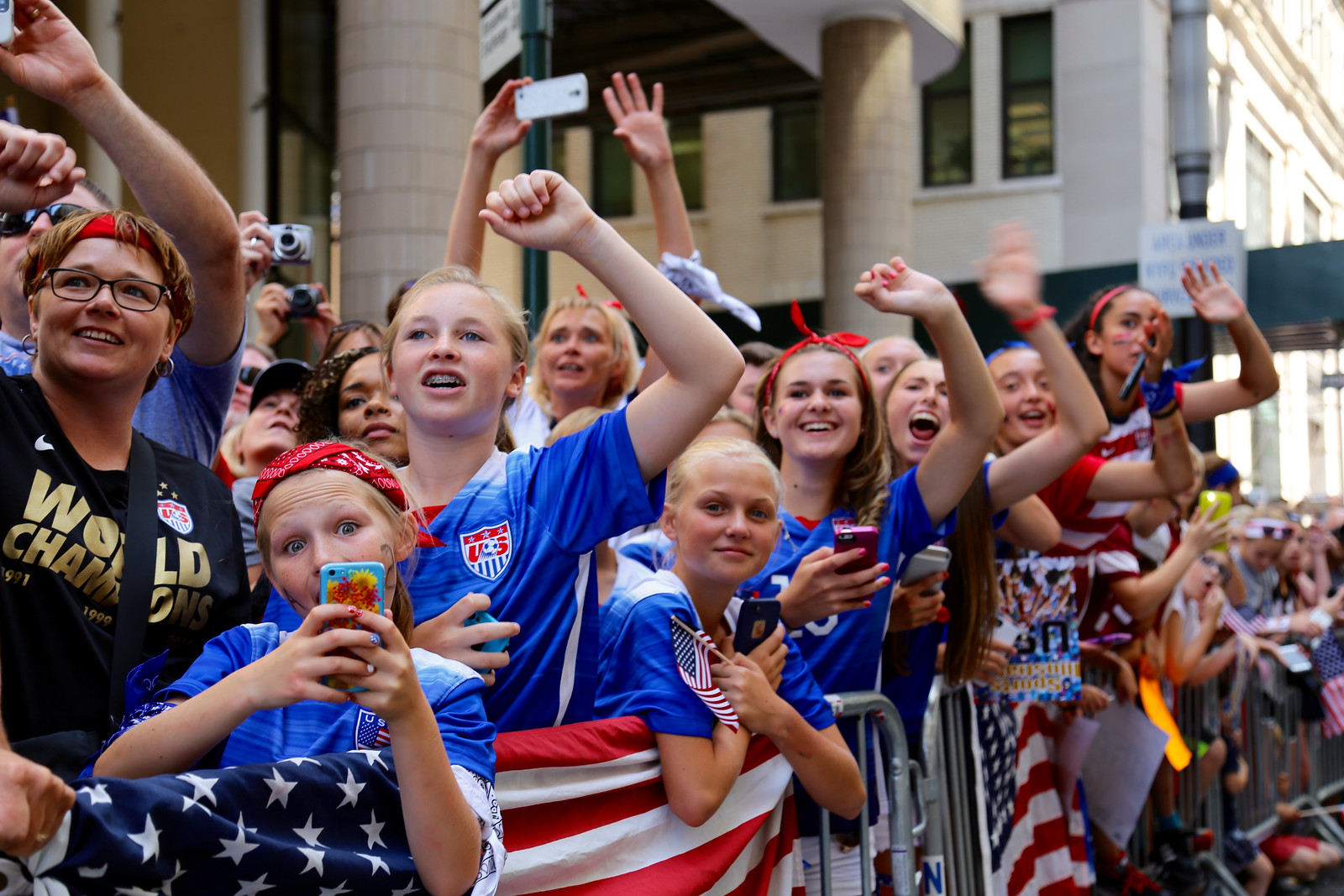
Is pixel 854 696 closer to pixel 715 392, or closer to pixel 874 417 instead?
pixel 874 417

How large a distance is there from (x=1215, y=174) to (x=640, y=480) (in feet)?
82.6

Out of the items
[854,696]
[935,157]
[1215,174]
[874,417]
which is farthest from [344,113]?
[1215,174]

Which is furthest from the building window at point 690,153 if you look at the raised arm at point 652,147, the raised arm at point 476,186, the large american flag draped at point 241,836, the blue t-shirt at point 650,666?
the large american flag draped at point 241,836

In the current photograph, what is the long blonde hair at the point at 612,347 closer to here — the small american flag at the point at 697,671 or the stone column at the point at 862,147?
the small american flag at the point at 697,671

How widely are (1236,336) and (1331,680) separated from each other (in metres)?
3.67

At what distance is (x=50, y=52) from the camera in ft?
8.66

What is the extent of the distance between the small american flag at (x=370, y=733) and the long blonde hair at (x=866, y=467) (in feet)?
6.51

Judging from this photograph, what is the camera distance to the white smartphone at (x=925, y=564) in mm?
3908

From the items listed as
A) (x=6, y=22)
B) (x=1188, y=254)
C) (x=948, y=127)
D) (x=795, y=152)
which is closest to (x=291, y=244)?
(x=6, y=22)

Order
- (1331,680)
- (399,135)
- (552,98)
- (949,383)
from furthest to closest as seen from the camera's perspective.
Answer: (399,135), (1331,680), (552,98), (949,383)

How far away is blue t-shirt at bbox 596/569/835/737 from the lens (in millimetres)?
2830

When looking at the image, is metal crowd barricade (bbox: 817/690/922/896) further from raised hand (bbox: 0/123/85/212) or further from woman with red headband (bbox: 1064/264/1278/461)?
raised hand (bbox: 0/123/85/212)

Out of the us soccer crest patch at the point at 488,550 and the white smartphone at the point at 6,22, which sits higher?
the white smartphone at the point at 6,22

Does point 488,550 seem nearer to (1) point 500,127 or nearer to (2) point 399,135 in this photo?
(1) point 500,127
